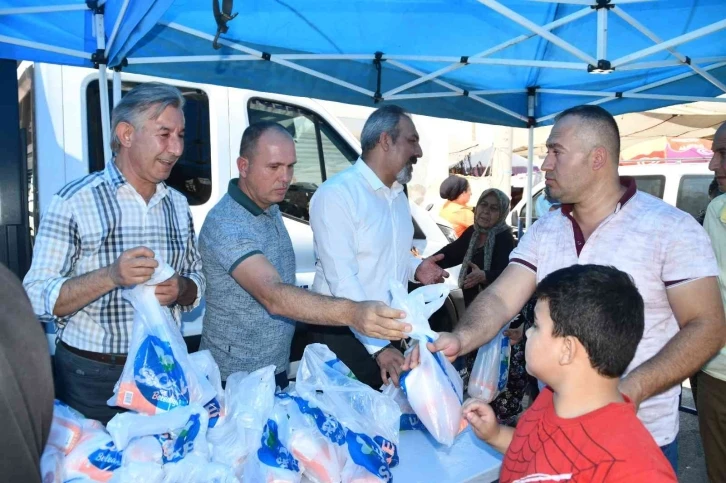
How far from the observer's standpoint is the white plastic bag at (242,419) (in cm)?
178

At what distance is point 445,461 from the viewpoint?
2129mm

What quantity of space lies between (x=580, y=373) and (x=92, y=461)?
132cm

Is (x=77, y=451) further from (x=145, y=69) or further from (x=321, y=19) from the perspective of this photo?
(x=321, y=19)

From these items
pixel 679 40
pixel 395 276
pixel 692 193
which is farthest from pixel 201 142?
pixel 692 193

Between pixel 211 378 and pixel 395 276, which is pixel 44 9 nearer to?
pixel 211 378

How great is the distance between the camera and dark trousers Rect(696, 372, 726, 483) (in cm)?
286

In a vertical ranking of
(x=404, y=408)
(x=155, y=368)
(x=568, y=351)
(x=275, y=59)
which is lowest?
(x=404, y=408)

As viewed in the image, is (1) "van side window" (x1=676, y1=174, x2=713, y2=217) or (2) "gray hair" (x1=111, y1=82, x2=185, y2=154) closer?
(2) "gray hair" (x1=111, y1=82, x2=185, y2=154)

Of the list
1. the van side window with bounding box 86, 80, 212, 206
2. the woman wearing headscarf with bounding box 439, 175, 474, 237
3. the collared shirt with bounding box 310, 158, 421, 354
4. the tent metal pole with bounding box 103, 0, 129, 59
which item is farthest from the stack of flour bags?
the woman wearing headscarf with bounding box 439, 175, 474, 237

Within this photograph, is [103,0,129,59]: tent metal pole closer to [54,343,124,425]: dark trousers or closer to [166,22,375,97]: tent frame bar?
[166,22,375,97]: tent frame bar

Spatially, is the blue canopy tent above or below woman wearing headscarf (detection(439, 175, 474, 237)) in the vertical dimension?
above

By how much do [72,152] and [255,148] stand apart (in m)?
1.45

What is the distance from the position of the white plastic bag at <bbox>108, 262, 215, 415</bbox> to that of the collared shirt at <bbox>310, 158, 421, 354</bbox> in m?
1.06

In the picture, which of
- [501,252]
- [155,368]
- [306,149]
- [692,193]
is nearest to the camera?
[155,368]
